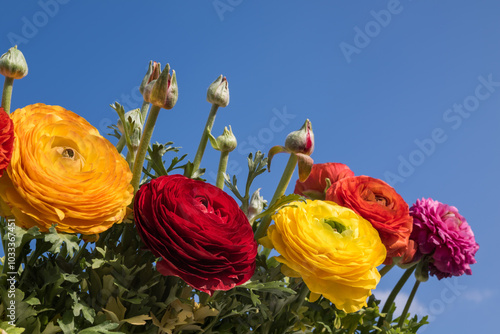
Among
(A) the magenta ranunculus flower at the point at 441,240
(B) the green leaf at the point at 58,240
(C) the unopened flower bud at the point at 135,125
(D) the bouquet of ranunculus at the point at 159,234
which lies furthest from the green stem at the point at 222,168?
(A) the magenta ranunculus flower at the point at 441,240

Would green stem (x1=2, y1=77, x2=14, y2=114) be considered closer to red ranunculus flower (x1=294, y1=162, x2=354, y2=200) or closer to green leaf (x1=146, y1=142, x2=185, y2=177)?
green leaf (x1=146, y1=142, x2=185, y2=177)

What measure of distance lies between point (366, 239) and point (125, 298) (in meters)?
0.30

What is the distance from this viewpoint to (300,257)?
2.05 ft

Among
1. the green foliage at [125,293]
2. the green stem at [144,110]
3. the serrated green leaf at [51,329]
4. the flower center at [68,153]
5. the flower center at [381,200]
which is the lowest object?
the serrated green leaf at [51,329]

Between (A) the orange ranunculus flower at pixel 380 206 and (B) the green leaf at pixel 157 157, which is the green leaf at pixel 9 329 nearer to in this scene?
(B) the green leaf at pixel 157 157

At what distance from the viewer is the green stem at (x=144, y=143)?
0.58 m

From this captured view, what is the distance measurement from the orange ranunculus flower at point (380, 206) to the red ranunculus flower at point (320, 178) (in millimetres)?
31

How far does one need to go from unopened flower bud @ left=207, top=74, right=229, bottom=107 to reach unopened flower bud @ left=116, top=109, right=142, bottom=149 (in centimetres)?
9

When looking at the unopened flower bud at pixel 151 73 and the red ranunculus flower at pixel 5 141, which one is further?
the unopened flower bud at pixel 151 73

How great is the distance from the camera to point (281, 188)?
0.69m

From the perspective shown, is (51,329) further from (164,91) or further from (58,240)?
(164,91)

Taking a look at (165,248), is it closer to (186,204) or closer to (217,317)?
(186,204)

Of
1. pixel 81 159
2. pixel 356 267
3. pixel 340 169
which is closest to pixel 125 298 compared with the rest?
pixel 81 159

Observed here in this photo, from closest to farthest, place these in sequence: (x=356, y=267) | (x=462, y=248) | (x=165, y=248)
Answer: (x=165, y=248), (x=356, y=267), (x=462, y=248)
